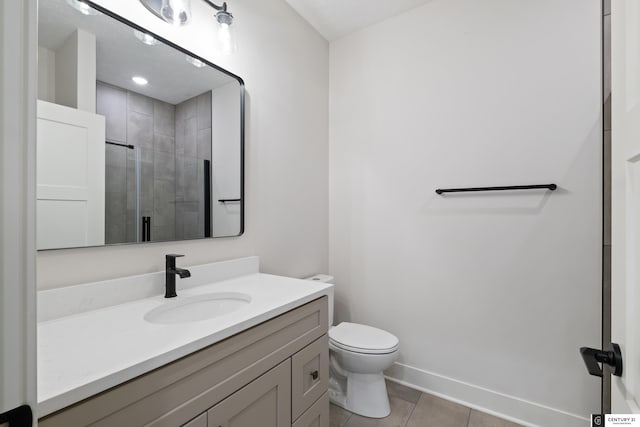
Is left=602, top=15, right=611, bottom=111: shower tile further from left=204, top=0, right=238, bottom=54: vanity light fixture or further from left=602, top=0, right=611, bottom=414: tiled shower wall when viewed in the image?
left=204, top=0, right=238, bottom=54: vanity light fixture

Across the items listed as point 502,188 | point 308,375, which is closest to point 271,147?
point 308,375

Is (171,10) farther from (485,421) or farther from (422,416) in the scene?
(485,421)

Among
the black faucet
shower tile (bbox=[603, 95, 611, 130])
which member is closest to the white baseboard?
A: shower tile (bbox=[603, 95, 611, 130])

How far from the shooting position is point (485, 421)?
5.19 ft

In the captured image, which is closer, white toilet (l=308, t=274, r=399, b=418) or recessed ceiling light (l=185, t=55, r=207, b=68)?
recessed ceiling light (l=185, t=55, r=207, b=68)

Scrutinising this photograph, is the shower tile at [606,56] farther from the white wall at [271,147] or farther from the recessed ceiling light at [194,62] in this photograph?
the recessed ceiling light at [194,62]

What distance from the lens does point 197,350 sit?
741mm

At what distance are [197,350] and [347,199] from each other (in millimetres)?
1629

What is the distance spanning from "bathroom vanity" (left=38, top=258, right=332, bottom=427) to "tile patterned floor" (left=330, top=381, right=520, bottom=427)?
464 mm

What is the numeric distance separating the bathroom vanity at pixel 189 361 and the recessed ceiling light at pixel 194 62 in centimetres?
96

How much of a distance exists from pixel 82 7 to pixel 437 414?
2480 millimetres

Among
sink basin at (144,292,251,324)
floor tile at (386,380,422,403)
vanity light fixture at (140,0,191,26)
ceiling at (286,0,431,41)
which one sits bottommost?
floor tile at (386,380,422,403)

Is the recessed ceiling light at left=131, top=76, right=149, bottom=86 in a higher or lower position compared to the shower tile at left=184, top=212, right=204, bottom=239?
higher

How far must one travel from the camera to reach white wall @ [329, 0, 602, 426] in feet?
4.78
